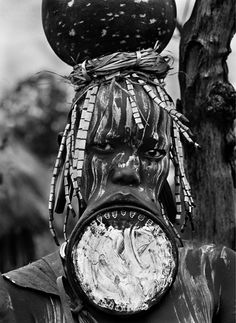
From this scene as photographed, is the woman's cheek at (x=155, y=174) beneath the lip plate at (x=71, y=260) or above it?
above

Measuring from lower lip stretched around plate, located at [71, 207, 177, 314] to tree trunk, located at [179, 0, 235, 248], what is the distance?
75cm

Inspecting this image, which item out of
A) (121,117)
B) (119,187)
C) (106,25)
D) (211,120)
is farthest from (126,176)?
(211,120)

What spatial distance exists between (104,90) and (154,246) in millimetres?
423

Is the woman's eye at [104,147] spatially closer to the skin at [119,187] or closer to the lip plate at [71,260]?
the skin at [119,187]

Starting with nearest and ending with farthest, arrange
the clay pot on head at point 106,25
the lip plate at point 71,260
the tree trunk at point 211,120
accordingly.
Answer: the lip plate at point 71,260
the clay pot on head at point 106,25
the tree trunk at point 211,120

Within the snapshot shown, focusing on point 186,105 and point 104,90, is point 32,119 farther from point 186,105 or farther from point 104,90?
point 104,90

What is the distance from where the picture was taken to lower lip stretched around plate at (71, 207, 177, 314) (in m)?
2.51

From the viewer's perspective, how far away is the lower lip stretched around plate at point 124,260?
251 cm

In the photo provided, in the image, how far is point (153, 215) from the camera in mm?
2541

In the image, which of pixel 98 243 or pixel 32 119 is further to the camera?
pixel 32 119

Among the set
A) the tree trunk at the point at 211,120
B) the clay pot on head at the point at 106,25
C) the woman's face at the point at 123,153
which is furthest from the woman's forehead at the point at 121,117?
the tree trunk at the point at 211,120

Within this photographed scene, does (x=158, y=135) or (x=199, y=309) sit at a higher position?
(x=158, y=135)

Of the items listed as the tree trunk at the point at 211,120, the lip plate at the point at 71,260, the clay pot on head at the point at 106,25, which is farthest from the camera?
the tree trunk at the point at 211,120

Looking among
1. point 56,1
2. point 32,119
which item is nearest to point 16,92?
point 32,119
